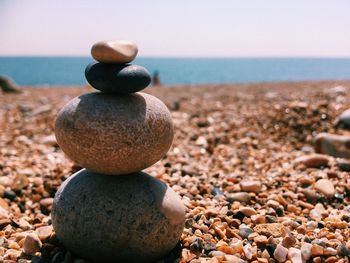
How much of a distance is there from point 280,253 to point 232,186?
6.65ft

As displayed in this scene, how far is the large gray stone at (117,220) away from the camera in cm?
347

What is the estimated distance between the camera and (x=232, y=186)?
221 inches

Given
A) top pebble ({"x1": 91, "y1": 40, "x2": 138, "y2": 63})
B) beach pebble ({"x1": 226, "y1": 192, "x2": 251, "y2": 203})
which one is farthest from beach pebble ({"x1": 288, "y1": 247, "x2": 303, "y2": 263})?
top pebble ({"x1": 91, "y1": 40, "x2": 138, "y2": 63})

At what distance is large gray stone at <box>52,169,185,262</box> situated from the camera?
3.47m

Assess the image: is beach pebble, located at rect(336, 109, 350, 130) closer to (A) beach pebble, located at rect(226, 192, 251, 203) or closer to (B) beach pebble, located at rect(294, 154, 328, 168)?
(B) beach pebble, located at rect(294, 154, 328, 168)

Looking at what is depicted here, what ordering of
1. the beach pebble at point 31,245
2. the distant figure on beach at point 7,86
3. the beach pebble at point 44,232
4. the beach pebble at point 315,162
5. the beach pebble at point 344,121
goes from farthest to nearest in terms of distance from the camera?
the distant figure on beach at point 7,86, the beach pebble at point 344,121, the beach pebble at point 315,162, the beach pebble at point 44,232, the beach pebble at point 31,245

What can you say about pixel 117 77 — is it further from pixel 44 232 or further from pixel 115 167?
pixel 44 232

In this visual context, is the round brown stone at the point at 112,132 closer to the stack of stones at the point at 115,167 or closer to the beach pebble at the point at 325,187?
the stack of stones at the point at 115,167

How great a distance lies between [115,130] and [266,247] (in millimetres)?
1830

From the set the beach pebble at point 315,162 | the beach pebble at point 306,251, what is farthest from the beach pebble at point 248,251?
the beach pebble at point 315,162

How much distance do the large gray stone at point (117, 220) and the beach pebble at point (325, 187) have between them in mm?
2489

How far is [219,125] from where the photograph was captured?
9.98m

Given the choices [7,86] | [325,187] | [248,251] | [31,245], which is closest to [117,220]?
[31,245]

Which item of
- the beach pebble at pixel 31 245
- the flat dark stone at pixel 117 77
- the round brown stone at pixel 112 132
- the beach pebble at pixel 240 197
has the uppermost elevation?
the flat dark stone at pixel 117 77
